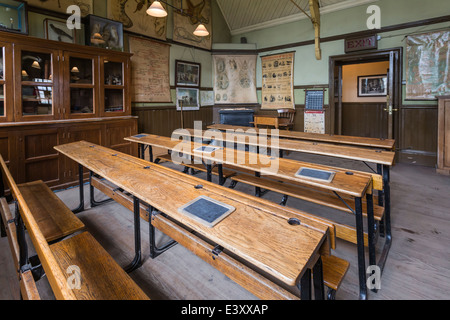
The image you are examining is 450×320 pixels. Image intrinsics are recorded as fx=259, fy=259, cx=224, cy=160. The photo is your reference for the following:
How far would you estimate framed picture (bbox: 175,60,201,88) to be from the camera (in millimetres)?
6264

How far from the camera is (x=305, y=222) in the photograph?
3.69 feet

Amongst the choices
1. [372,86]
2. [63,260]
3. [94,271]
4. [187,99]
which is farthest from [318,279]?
[372,86]

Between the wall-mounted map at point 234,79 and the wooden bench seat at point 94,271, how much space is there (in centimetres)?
617

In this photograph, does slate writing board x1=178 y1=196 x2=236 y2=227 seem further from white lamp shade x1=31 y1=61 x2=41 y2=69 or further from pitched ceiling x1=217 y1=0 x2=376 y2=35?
pitched ceiling x1=217 y1=0 x2=376 y2=35

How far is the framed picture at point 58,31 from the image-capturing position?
390 cm

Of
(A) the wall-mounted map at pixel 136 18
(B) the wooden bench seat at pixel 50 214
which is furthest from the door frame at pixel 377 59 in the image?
(B) the wooden bench seat at pixel 50 214

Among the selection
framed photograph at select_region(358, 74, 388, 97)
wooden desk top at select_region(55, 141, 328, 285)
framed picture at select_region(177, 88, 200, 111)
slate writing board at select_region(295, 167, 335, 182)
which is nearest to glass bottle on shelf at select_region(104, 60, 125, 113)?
framed picture at select_region(177, 88, 200, 111)

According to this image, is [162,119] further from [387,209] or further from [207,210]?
[207,210]

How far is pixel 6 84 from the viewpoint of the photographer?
317 cm

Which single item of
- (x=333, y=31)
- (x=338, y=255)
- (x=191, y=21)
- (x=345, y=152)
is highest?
(x=191, y=21)

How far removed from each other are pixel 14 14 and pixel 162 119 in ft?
9.92

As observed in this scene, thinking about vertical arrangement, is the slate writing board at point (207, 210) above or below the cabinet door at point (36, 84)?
below

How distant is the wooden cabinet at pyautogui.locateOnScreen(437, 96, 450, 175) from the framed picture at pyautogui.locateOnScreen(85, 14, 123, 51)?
17.9ft

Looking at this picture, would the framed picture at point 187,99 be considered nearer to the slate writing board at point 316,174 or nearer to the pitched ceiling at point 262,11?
the pitched ceiling at point 262,11
